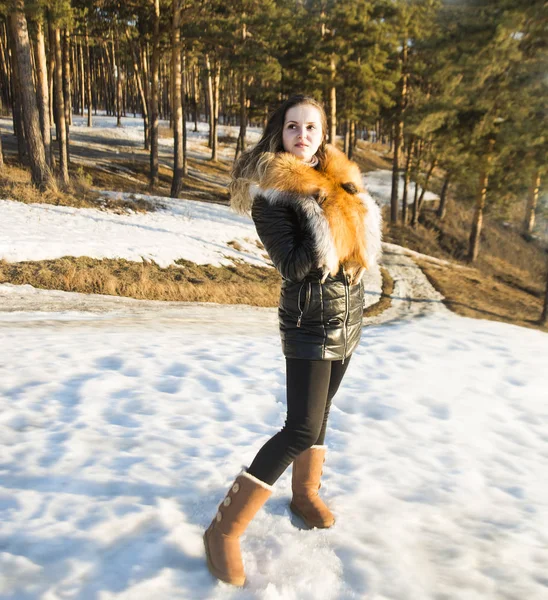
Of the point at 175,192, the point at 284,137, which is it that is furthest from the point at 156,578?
the point at 175,192

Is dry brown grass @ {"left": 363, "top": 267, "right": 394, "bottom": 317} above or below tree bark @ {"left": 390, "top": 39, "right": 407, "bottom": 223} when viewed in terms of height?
below

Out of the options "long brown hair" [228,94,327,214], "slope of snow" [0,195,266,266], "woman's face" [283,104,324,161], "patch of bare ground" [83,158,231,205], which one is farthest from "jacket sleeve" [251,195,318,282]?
"patch of bare ground" [83,158,231,205]

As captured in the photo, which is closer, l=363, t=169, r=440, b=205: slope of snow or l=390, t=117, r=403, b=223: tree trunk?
l=390, t=117, r=403, b=223: tree trunk

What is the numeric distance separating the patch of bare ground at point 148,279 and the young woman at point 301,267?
25.5ft

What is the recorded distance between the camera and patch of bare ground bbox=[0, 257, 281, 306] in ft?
30.0

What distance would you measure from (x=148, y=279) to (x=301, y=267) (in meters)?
8.64

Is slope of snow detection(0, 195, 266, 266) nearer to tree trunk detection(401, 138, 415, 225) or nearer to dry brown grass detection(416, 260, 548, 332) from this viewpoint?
dry brown grass detection(416, 260, 548, 332)

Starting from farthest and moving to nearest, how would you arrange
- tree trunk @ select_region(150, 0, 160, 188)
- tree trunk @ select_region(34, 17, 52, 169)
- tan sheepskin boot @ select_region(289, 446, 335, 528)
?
tree trunk @ select_region(150, 0, 160, 188), tree trunk @ select_region(34, 17, 52, 169), tan sheepskin boot @ select_region(289, 446, 335, 528)

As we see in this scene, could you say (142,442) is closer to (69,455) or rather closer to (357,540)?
(69,455)

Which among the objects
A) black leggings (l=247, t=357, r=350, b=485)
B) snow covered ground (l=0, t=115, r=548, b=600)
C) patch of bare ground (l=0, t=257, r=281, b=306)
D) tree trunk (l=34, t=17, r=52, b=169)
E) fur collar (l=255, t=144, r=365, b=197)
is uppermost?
tree trunk (l=34, t=17, r=52, b=169)

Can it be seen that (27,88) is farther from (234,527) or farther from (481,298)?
(481,298)

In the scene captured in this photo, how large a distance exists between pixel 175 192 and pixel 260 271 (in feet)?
27.7

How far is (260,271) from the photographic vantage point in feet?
43.5

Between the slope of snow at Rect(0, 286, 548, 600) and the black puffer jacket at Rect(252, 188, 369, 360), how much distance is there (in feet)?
3.55
